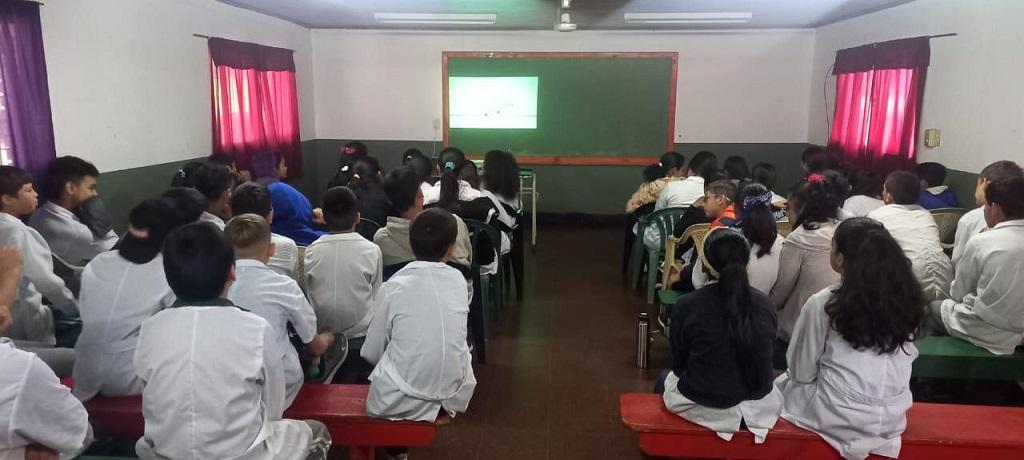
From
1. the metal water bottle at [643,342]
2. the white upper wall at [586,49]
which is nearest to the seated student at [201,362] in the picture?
the metal water bottle at [643,342]

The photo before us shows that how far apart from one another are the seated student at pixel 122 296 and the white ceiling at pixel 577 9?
406 cm

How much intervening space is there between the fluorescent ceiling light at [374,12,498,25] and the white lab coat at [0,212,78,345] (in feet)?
14.3

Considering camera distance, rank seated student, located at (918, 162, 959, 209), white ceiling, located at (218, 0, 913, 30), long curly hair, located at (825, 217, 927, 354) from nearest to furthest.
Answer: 1. long curly hair, located at (825, 217, 927, 354)
2. seated student, located at (918, 162, 959, 209)
3. white ceiling, located at (218, 0, 913, 30)

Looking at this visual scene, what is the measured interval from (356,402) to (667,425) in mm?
1045

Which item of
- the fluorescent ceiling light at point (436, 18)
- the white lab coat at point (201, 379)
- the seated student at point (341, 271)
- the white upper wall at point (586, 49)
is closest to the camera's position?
the white lab coat at point (201, 379)

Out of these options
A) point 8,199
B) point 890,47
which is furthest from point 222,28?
point 890,47

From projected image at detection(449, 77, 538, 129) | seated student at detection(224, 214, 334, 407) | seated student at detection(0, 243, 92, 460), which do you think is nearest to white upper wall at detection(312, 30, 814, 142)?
projected image at detection(449, 77, 538, 129)

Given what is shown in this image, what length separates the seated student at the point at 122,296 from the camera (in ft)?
6.72

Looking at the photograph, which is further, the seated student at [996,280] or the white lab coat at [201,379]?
the seated student at [996,280]

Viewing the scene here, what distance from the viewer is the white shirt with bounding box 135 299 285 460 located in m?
1.57

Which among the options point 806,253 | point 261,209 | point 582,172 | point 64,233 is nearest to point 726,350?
point 806,253

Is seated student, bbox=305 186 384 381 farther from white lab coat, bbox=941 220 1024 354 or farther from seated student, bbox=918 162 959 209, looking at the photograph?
seated student, bbox=918 162 959 209

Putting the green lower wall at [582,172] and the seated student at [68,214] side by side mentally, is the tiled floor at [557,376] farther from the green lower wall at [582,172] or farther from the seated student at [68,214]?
the green lower wall at [582,172]

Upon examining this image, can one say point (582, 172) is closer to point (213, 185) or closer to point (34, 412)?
point (213, 185)
